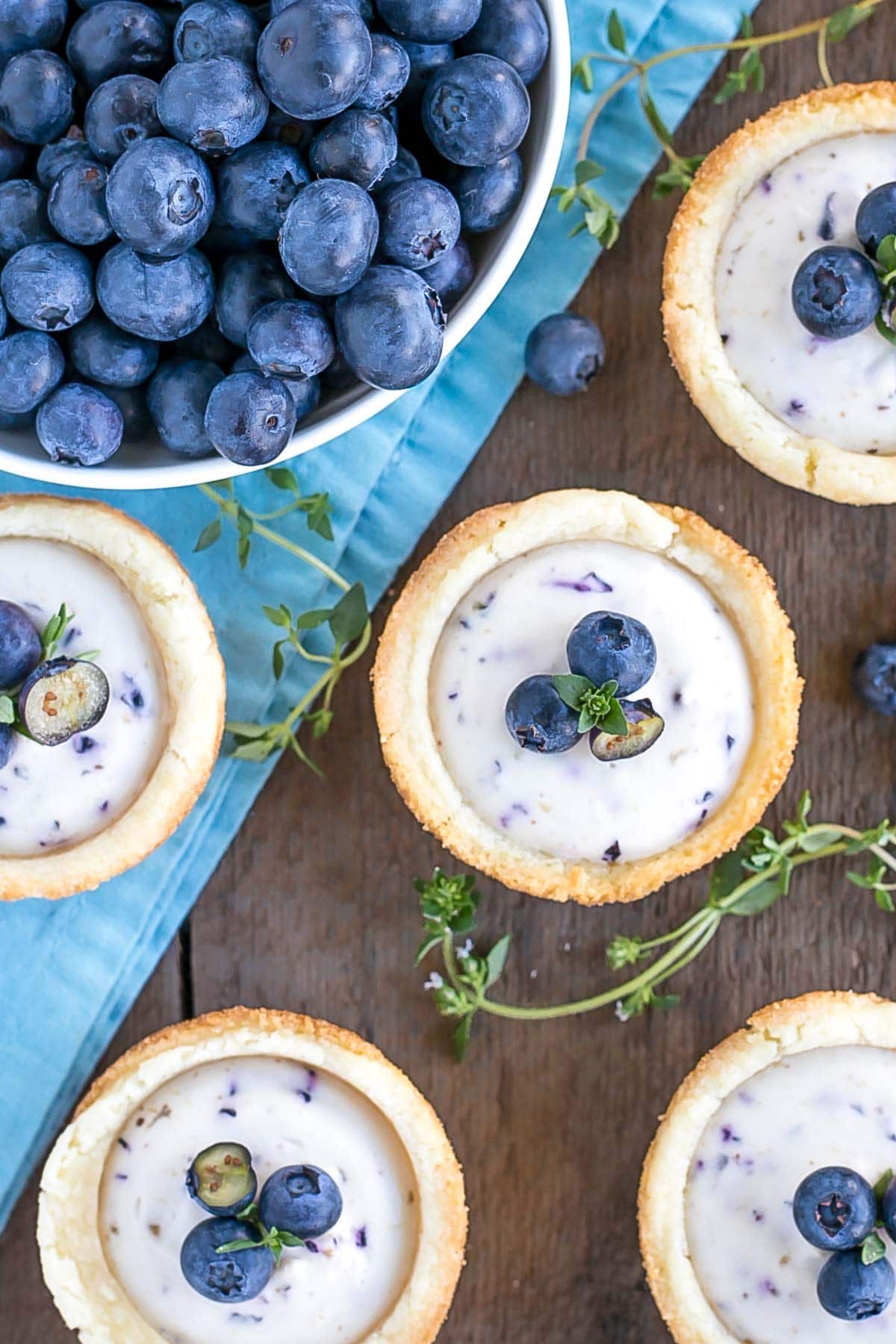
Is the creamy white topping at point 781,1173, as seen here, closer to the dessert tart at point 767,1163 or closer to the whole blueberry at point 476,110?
the dessert tart at point 767,1163

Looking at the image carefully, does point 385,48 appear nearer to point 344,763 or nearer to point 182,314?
point 182,314

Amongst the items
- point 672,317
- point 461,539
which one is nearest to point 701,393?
point 672,317

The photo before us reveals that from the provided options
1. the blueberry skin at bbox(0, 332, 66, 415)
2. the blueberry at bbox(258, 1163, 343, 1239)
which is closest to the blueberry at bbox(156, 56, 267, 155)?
the blueberry skin at bbox(0, 332, 66, 415)

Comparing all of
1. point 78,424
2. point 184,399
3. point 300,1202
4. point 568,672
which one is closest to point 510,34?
point 184,399

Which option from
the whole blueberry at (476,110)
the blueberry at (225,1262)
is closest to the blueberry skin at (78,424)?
the whole blueberry at (476,110)

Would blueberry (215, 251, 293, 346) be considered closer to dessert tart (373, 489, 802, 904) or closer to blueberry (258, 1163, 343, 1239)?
dessert tart (373, 489, 802, 904)

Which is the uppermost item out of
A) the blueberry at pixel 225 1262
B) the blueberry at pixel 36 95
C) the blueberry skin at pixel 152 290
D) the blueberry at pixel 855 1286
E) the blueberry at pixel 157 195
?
the blueberry at pixel 36 95

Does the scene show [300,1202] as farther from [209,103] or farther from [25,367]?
[209,103]
